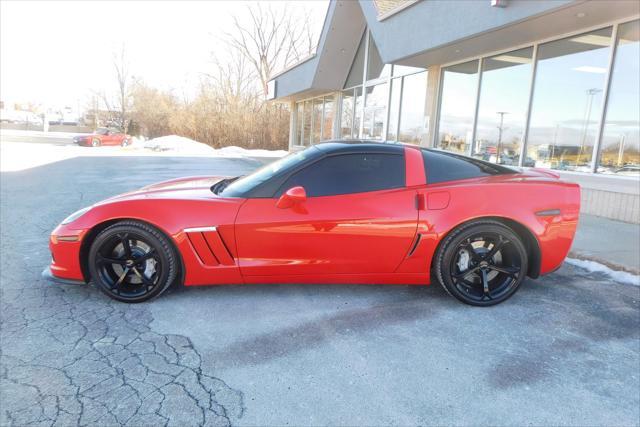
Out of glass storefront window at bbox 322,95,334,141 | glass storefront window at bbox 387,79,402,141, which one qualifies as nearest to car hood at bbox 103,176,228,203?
glass storefront window at bbox 387,79,402,141

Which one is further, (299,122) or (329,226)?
(299,122)

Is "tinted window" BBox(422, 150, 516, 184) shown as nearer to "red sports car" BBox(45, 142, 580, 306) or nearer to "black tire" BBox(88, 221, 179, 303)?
"red sports car" BBox(45, 142, 580, 306)

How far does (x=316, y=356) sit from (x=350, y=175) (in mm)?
1485

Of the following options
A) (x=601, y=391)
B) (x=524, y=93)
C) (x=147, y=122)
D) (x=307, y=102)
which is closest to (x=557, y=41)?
(x=524, y=93)

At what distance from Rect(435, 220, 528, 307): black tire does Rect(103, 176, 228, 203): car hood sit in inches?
78.1

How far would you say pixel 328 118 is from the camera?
769 inches

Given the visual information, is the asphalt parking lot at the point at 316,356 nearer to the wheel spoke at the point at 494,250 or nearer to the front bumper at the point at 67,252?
the front bumper at the point at 67,252

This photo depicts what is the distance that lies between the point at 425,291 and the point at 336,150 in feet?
4.89

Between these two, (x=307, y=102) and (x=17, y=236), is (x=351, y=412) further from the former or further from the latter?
(x=307, y=102)

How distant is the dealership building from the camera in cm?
709

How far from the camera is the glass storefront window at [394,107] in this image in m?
13.1

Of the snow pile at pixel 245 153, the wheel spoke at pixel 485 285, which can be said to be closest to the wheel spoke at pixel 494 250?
the wheel spoke at pixel 485 285

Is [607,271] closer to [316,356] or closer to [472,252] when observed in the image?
[472,252]

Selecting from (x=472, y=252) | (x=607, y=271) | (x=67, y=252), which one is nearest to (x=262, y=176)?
(x=67, y=252)
